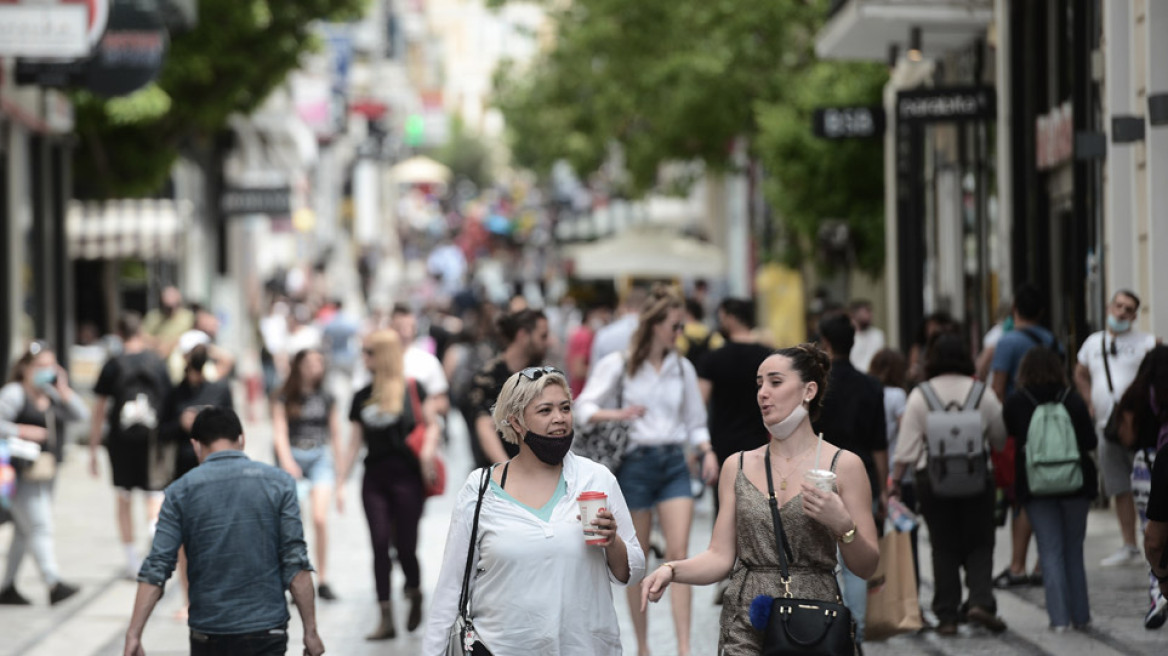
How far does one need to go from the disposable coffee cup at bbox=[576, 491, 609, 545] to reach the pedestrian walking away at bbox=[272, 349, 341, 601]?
21.9 ft

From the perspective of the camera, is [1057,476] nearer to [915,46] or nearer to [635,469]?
[635,469]

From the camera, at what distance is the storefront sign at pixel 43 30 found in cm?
1338

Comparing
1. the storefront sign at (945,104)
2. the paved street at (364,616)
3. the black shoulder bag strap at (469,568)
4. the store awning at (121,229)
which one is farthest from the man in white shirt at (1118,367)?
the store awning at (121,229)

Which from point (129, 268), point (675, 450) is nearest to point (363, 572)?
point (675, 450)

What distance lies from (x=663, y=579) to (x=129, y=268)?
3063cm

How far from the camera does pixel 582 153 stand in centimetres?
Answer: 3672

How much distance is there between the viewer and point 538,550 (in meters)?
5.52

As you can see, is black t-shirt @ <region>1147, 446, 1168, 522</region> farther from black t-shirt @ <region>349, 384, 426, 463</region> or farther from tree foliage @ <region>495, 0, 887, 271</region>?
tree foliage @ <region>495, 0, 887, 271</region>

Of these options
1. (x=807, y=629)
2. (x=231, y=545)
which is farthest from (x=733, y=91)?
(x=807, y=629)

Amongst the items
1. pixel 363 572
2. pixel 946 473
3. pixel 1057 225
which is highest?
pixel 1057 225

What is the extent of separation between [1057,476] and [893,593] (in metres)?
1.41

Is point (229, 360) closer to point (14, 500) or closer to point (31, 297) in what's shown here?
point (14, 500)

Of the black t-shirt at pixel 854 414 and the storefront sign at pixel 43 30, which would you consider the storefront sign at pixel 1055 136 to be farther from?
the storefront sign at pixel 43 30

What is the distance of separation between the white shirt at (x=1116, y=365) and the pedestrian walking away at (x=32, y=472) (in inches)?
264
